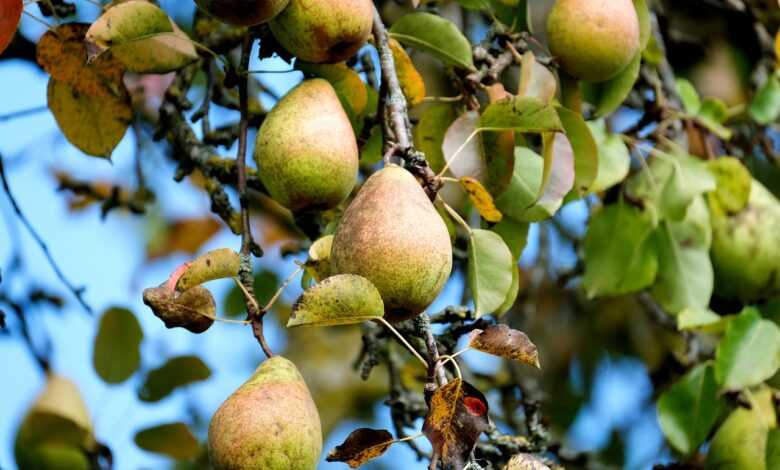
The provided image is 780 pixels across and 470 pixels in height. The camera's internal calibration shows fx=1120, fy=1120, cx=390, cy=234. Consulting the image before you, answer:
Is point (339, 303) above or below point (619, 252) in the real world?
above

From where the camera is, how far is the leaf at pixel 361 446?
88cm

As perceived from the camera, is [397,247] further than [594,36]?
No

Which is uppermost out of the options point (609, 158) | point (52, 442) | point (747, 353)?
point (609, 158)

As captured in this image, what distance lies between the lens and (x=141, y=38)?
115 centimetres

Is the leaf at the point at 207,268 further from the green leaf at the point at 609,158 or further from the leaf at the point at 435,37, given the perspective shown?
the green leaf at the point at 609,158

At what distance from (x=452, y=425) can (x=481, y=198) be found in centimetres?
32

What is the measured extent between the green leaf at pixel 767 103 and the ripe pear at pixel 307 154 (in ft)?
3.45

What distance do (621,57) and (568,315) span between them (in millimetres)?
1994

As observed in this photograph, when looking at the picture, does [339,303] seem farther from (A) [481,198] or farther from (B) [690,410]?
(B) [690,410]

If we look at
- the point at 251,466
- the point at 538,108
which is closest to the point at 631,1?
the point at 538,108

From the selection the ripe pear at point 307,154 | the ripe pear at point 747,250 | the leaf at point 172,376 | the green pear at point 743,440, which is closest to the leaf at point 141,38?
the ripe pear at point 307,154

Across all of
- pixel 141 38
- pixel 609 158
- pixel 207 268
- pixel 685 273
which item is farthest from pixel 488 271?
pixel 685 273

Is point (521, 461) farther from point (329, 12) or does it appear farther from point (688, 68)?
point (688, 68)

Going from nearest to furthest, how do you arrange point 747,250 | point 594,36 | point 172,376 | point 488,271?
1. point 488,271
2. point 594,36
3. point 172,376
4. point 747,250
